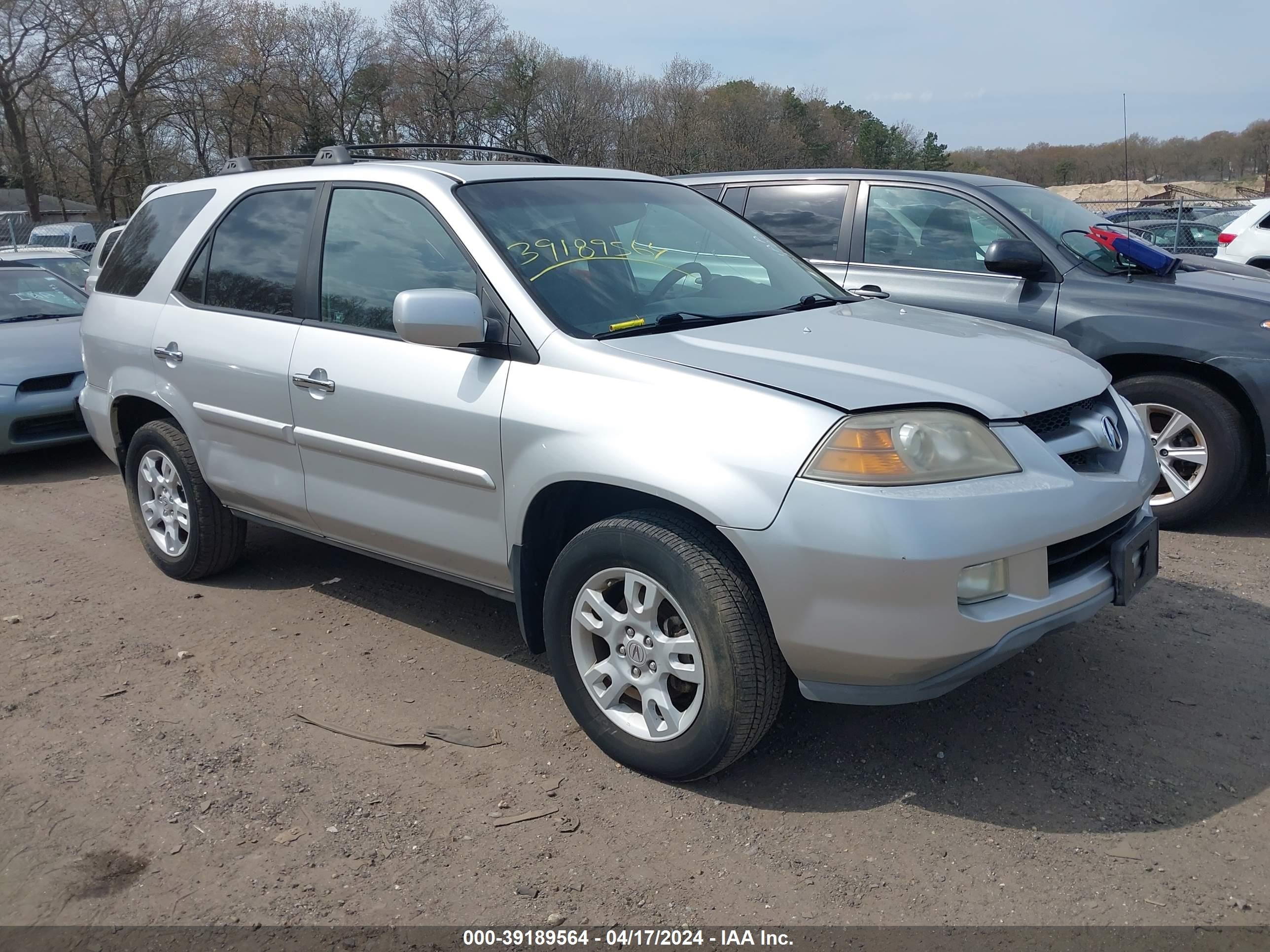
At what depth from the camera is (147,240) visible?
4.99m

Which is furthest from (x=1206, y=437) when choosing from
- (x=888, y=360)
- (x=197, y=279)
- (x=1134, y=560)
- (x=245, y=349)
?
(x=197, y=279)

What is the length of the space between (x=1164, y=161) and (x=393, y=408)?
33.3 m

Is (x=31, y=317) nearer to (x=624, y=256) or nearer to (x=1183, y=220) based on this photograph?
(x=624, y=256)

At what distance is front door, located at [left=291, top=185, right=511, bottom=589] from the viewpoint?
341 centimetres

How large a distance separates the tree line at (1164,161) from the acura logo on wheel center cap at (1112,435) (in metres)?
24.5

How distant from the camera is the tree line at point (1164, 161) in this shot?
3231 cm

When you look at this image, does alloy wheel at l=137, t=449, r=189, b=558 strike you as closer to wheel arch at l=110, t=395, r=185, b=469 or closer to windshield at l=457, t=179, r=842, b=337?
wheel arch at l=110, t=395, r=185, b=469

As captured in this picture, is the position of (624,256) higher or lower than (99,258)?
lower

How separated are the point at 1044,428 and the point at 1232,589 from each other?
2.13 m

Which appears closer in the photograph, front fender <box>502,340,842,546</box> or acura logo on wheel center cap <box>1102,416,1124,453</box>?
front fender <box>502,340,842,546</box>

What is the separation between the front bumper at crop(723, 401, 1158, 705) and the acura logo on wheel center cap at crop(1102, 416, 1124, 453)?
15.5 inches

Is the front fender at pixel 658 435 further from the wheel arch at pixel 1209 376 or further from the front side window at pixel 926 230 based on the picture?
the front side window at pixel 926 230

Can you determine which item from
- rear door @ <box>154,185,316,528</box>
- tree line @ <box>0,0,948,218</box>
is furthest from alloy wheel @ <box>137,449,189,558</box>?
tree line @ <box>0,0,948,218</box>

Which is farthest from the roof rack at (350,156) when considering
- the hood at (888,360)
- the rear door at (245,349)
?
the hood at (888,360)
